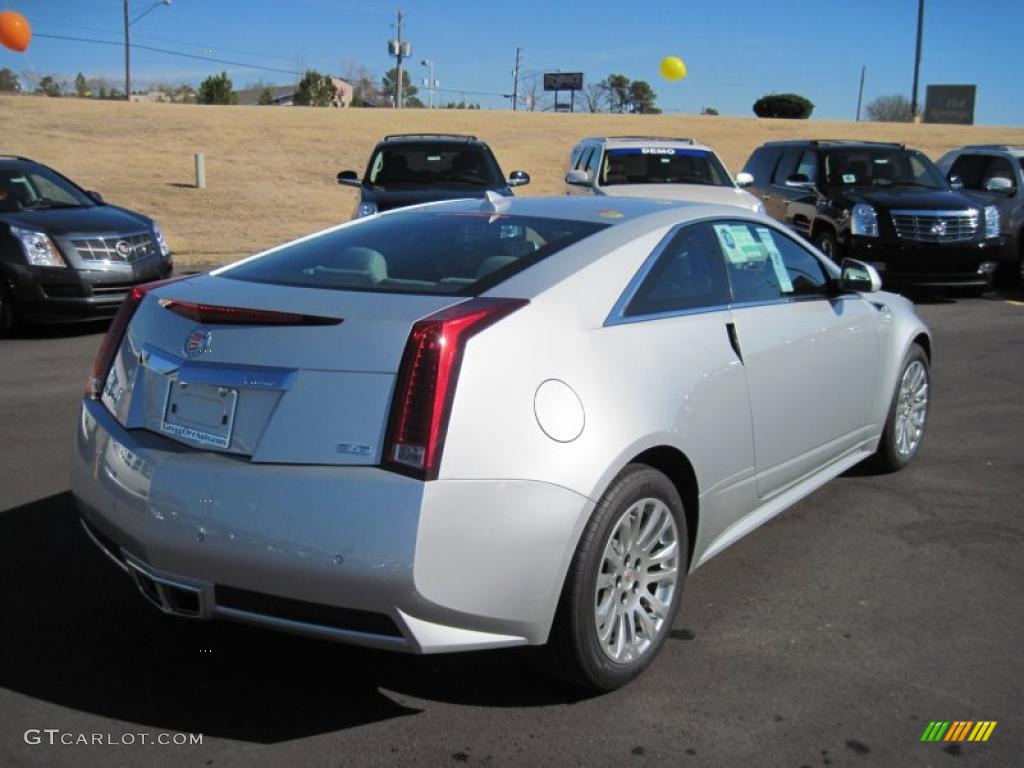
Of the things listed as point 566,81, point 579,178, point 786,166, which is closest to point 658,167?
point 579,178

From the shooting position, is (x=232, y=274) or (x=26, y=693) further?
(x=232, y=274)

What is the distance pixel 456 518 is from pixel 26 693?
166cm

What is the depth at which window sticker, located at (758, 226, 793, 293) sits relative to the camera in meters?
4.59

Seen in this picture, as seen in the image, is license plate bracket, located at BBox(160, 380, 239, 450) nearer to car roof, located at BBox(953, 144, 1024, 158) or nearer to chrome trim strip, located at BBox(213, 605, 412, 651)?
chrome trim strip, located at BBox(213, 605, 412, 651)

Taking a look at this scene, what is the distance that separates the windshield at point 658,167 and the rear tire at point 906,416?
Answer: 7203 mm

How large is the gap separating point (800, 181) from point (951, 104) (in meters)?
78.9

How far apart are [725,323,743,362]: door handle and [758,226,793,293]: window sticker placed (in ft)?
2.33

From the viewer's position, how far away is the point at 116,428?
332cm

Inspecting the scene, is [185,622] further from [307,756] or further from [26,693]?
[307,756]

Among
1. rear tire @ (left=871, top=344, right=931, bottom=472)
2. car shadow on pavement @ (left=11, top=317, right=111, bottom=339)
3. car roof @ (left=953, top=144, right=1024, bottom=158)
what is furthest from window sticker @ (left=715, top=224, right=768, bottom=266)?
car roof @ (left=953, top=144, right=1024, bottom=158)

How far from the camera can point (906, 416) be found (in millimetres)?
5766

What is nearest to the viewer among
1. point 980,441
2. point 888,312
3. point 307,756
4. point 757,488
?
point 307,756

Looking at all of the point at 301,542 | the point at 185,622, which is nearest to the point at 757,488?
the point at 301,542

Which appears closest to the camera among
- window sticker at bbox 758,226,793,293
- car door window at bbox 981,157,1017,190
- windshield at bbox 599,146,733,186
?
window sticker at bbox 758,226,793,293
